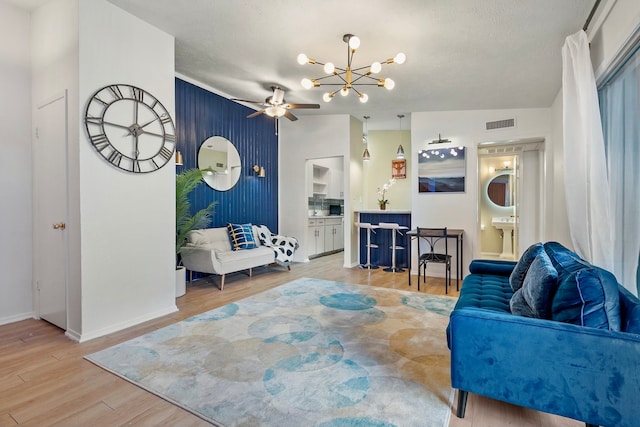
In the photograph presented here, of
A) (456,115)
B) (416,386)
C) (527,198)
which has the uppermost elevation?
(456,115)

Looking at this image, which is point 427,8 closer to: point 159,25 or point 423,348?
point 159,25

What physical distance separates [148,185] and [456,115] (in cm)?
448

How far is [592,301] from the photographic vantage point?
1.43m

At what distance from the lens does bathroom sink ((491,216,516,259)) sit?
6242mm

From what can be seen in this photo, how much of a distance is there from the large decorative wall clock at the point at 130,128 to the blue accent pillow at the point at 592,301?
3376mm

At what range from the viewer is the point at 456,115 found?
502cm

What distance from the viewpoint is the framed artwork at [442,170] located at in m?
4.99

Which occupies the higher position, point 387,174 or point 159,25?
point 159,25

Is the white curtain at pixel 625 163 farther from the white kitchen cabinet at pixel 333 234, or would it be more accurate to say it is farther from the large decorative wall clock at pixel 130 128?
the white kitchen cabinet at pixel 333 234

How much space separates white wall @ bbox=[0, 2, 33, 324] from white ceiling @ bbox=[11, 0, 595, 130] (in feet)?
4.10

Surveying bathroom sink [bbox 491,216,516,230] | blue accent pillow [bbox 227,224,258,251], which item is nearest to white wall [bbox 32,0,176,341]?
blue accent pillow [bbox 227,224,258,251]

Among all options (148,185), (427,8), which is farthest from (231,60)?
(427,8)

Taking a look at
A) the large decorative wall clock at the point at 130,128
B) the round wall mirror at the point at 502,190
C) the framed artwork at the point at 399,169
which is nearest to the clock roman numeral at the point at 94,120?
the large decorative wall clock at the point at 130,128

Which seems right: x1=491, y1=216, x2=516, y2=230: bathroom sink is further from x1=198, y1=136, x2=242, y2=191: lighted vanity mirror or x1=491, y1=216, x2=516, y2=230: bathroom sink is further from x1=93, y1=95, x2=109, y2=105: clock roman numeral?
x1=93, y1=95, x2=109, y2=105: clock roman numeral
